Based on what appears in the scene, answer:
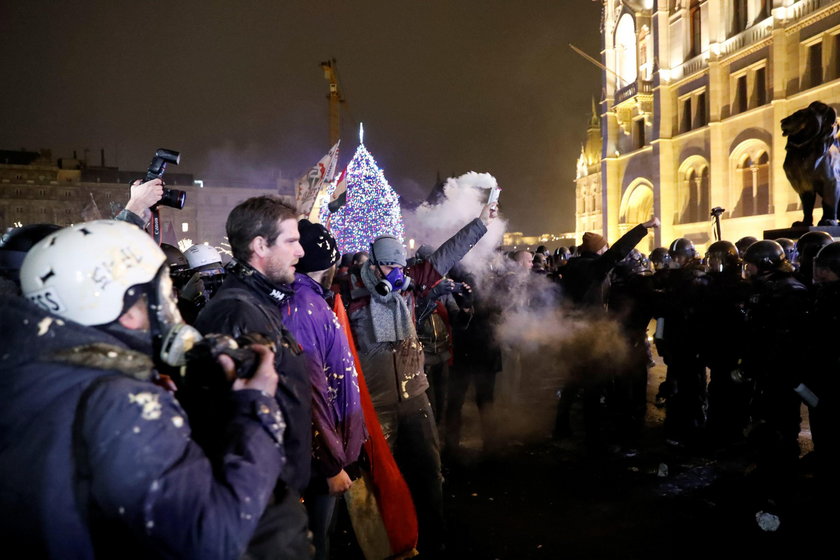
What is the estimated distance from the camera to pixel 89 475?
126 cm

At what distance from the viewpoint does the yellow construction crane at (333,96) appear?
4922 cm

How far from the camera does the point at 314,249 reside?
3.26 m

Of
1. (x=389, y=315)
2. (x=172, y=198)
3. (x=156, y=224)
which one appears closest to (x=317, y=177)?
(x=156, y=224)

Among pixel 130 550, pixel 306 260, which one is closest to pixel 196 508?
pixel 130 550

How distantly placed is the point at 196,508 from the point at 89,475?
0.89ft

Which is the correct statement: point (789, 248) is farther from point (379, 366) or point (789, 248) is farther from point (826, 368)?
point (379, 366)

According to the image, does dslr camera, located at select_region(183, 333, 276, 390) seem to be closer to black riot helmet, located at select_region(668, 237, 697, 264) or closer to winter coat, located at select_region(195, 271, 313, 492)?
winter coat, located at select_region(195, 271, 313, 492)

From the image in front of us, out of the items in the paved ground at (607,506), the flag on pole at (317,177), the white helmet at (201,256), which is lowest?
the paved ground at (607,506)

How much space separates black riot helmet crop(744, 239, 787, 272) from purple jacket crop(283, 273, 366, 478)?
4508 mm

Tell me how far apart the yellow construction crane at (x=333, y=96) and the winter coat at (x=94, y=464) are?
49.8 metres

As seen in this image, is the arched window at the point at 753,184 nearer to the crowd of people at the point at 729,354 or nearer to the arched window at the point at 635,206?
the arched window at the point at 635,206

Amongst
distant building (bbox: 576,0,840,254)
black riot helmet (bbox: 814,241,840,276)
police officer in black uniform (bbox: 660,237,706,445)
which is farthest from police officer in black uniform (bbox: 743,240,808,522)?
distant building (bbox: 576,0,840,254)

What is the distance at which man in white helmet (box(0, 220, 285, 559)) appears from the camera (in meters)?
1.23

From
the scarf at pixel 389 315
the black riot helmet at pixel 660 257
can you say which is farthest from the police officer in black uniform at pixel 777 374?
the black riot helmet at pixel 660 257
